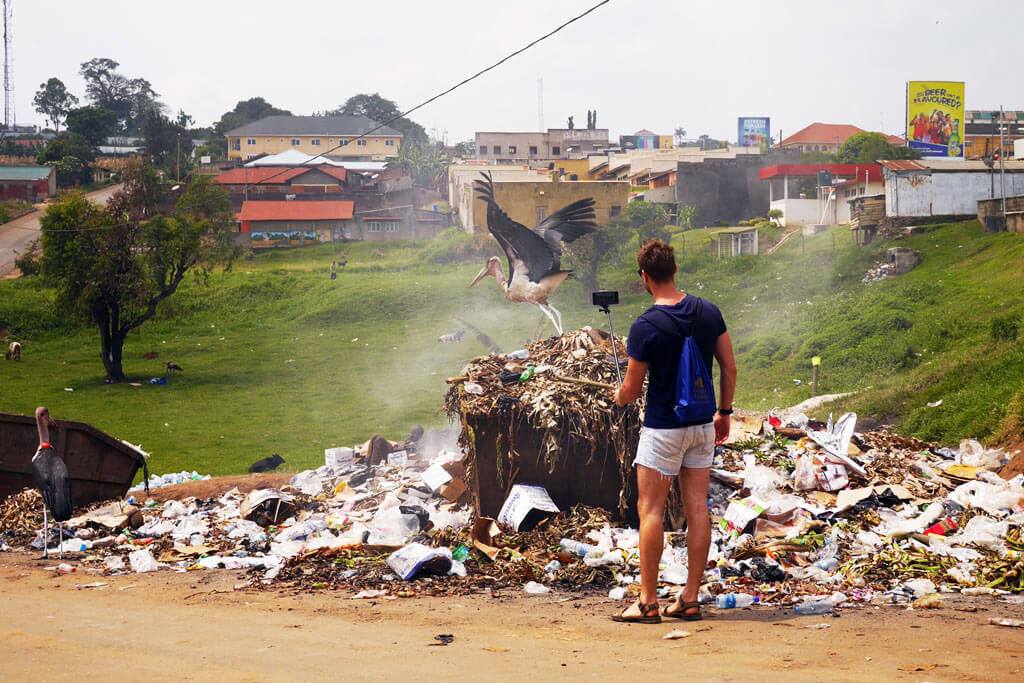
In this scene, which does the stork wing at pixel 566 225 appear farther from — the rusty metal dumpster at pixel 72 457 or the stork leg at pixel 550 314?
the rusty metal dumpster at pixel 72 457

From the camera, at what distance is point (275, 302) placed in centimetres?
3794

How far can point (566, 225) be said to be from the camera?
1223cm

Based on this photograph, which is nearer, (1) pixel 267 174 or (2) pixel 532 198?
(2) pixel 532 198

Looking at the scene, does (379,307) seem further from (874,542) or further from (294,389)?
(874,542)

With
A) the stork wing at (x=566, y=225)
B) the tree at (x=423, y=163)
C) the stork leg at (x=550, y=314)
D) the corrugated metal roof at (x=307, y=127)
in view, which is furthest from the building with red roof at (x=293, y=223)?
the stork leg at (x=550, y=314)

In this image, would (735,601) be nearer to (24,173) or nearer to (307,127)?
(24,173)

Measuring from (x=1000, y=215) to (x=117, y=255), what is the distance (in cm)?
2364

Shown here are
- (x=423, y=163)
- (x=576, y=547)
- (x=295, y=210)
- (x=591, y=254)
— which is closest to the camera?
(x=576, y=547)

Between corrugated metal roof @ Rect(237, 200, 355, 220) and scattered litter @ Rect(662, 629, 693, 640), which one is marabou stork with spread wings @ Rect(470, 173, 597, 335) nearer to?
scattered litter @ Rect(662, 629, 693, 640)

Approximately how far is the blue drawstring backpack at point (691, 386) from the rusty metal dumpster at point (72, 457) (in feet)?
20.8

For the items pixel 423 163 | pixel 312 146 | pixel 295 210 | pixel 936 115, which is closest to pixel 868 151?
pixel 936 115

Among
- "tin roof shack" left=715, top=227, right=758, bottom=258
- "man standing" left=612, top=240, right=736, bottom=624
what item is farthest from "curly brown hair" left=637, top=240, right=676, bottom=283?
"tin roof shack" left=715, top=227, right=758, bottom=258

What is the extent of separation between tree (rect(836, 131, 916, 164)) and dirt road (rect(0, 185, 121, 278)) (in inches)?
1505

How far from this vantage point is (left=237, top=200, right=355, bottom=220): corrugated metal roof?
54.3 meters
